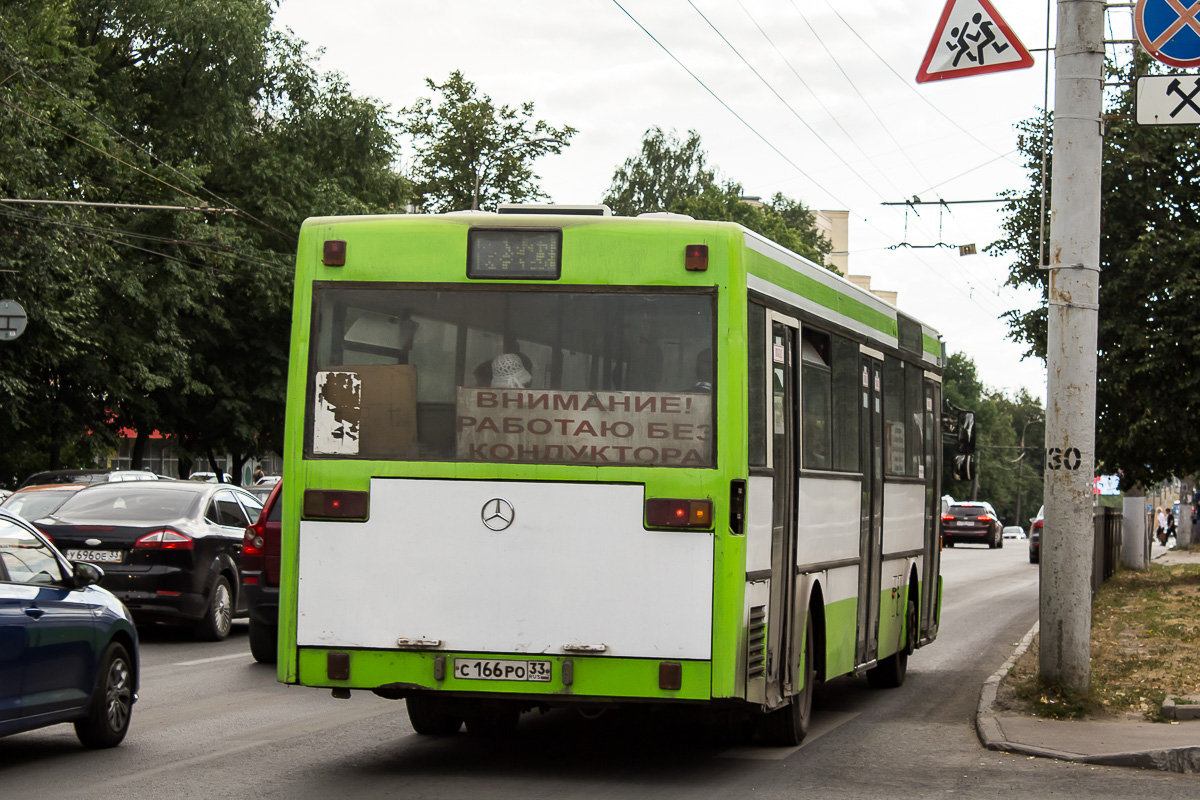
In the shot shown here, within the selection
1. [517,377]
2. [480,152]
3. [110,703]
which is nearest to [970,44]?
[517,377]

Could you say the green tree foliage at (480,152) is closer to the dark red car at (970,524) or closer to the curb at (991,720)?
the dark red car at (970,524)

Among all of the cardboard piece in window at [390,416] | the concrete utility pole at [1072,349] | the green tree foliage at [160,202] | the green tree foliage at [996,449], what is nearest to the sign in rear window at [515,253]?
the cardboard piece in window at [390,416]

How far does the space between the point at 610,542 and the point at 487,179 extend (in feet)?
→ 161

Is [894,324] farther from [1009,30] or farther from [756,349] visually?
[756,349]

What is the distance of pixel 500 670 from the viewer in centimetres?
827

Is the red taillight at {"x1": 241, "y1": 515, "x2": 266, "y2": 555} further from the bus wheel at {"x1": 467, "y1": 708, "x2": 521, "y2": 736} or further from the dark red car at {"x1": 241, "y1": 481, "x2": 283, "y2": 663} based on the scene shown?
the bus wheel at {"x1": 467, "y1": 708, "x2": 521, "y2": 736}

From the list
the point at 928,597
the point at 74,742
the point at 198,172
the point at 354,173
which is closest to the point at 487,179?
the point at 354,173

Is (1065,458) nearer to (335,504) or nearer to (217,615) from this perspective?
(335,504)

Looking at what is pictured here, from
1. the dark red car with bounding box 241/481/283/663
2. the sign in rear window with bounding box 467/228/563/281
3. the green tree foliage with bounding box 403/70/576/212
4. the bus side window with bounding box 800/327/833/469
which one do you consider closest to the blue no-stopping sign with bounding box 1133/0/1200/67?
the bus side window with bounding box 800/327/833/469

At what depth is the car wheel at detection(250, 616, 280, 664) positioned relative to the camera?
14.0 m

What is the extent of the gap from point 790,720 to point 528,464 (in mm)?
2690

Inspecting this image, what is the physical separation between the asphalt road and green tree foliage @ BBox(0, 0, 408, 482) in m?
22.5

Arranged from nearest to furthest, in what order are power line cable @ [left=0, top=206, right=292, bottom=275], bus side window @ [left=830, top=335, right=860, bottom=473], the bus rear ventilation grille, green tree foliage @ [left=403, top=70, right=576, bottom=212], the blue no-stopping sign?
the bus rear ventilation grille < bus side window @ [left=830, top=335, right=860, bottom=473] < the blue no-stopping sign < power line cable @ [left=0, top=206, right=292, bottom=275] < green tree foliage @ [left=403, top=70, right=576, bottom=212]

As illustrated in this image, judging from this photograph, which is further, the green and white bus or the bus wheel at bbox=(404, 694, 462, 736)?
the bus wheel at bbox=(404, 694, 462, 736)
